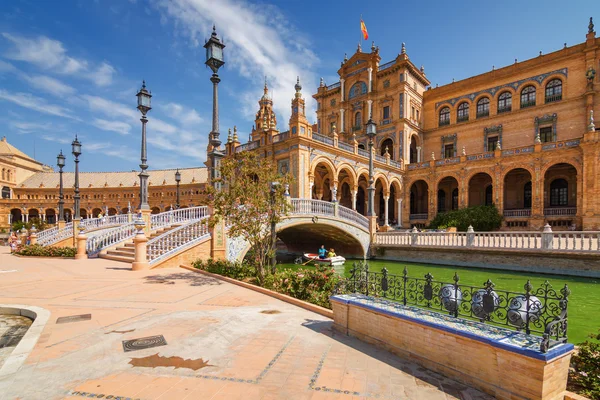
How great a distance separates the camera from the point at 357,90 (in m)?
37.4

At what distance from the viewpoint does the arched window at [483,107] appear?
34125mm

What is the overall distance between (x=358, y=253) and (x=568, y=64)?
28.2 metres

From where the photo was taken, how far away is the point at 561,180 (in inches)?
1126

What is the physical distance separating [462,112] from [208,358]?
39377mm

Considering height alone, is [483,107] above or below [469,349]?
above

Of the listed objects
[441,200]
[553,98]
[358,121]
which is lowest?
[441,200]

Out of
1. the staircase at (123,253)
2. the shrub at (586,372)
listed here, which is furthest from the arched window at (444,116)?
the shrub at (586,372)

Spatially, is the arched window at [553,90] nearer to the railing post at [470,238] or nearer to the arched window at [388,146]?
the arched window at [388,146]

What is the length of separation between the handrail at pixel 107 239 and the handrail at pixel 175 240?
5553 millimetres

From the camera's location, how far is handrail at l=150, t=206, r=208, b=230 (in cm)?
1794

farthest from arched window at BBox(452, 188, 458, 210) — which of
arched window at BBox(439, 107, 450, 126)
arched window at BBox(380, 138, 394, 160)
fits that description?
arched window at BBox(439, 107, 450, 126)

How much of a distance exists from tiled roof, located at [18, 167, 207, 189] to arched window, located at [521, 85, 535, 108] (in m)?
54.1

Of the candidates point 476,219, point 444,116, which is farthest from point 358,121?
point 476,219

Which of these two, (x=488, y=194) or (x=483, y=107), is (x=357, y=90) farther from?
(x=488, y=194)
